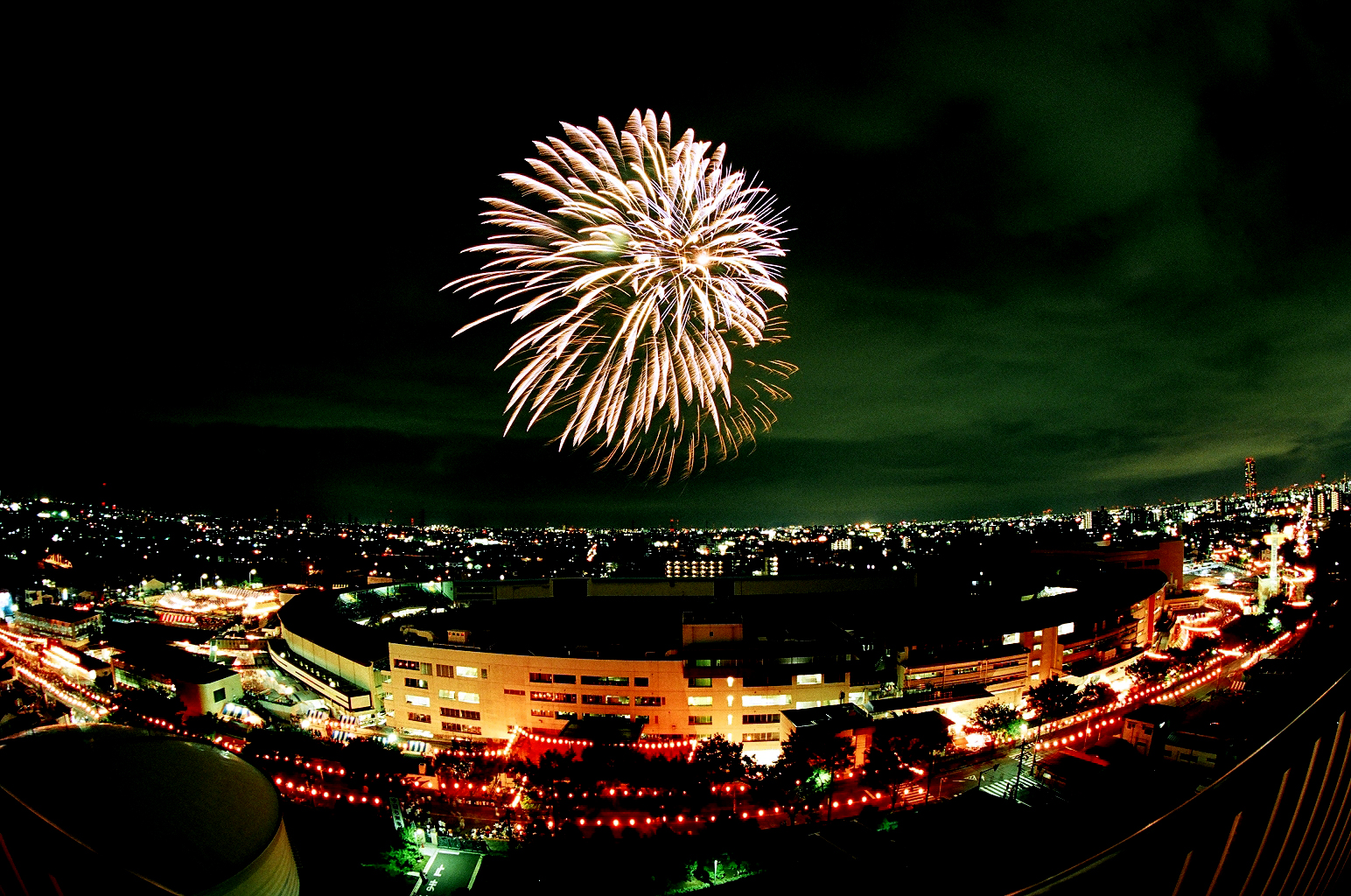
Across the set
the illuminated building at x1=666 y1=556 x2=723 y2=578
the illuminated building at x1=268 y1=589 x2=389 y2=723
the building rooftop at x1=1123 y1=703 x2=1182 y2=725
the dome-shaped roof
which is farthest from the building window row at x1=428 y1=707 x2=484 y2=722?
the illuminated building at x1=666 y1=556 x2=723 y2=578

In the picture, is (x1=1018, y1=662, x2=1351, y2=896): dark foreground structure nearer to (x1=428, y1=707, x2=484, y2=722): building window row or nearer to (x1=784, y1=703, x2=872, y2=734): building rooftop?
(x1=784, y1=703, x2=872, y2=734): building rooftop

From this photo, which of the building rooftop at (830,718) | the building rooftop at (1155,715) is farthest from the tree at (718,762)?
the building rooftop at (1155,715)

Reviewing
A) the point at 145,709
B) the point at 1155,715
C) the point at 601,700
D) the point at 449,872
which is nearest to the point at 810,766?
the point at 601,700

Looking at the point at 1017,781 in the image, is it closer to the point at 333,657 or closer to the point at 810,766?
the point at 810,766

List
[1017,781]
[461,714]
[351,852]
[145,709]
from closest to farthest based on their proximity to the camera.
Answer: [351,852] → [1017,781] → [461,714] → [145,709]

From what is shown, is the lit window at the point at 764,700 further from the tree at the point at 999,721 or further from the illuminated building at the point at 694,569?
the illuminated building at the point at 694,569

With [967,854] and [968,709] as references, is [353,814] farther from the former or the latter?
[968,709]
